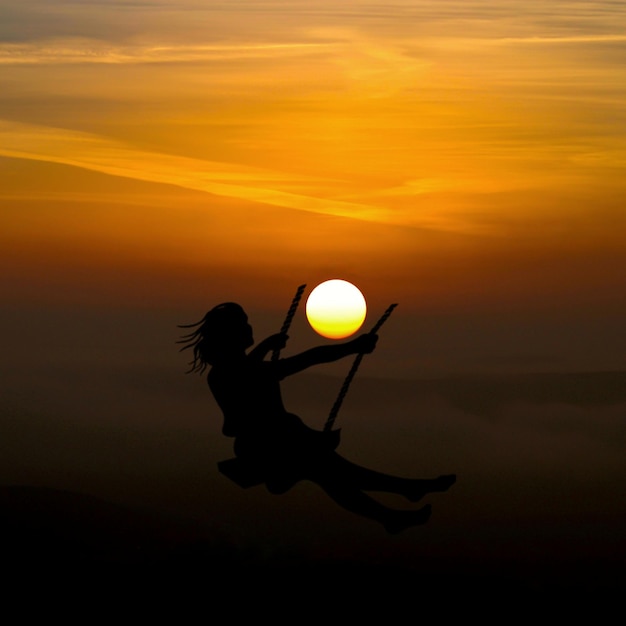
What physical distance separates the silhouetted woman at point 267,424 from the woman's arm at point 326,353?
0.09 ft

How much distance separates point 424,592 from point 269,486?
4175 centimetres

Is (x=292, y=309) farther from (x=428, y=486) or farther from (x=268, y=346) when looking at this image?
(x=428, y=486)

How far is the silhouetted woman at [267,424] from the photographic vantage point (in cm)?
2748

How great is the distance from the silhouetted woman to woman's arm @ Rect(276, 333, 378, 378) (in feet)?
0.09

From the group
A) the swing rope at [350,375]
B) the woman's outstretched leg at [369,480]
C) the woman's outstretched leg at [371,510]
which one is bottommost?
the woman's outstretched leg at [371,510]

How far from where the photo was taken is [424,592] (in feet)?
223

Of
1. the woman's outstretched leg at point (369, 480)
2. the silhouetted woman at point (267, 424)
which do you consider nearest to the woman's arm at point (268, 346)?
the silhouetted woman at point (267, 424)

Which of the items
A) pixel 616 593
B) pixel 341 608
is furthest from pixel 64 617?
pixel 616 593

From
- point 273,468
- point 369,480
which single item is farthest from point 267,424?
point 369,480

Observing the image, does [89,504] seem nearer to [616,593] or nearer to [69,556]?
[69,556]

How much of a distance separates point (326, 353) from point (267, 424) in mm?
2080

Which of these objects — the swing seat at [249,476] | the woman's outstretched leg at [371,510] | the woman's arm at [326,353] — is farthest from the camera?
the woman's outstretched leg at [371,510]

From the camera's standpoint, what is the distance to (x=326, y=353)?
26.7m

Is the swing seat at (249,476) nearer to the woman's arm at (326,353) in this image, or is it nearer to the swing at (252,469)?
the swing at (252,469)
